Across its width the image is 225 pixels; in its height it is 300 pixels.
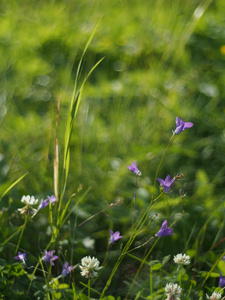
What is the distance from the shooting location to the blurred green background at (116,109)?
147 centimetres

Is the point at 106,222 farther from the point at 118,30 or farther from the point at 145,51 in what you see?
the point at 118,30

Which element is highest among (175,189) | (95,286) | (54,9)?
(175,189)

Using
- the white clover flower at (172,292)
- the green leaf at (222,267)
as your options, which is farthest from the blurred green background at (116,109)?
the white clover flower at (172,292)

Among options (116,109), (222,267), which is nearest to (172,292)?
(222,267)

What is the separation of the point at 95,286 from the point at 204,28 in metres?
1.67

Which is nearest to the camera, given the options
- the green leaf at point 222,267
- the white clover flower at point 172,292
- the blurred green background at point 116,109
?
the white clover flower at point 172,292

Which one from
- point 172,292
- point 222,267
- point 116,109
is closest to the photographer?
point 172,292

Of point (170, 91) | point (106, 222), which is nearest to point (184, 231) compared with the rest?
point (106, 222)

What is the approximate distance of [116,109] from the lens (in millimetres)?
2021

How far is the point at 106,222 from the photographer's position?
147 centimetres

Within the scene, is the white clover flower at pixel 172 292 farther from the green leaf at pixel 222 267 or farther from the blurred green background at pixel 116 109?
the blurred green background at pixel 116 109

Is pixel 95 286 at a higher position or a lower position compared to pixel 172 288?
lower

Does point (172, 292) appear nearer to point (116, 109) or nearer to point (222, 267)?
point (222, 267)

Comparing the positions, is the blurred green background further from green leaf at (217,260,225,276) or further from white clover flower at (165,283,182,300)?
white clover flower at (165,283,182,300)
